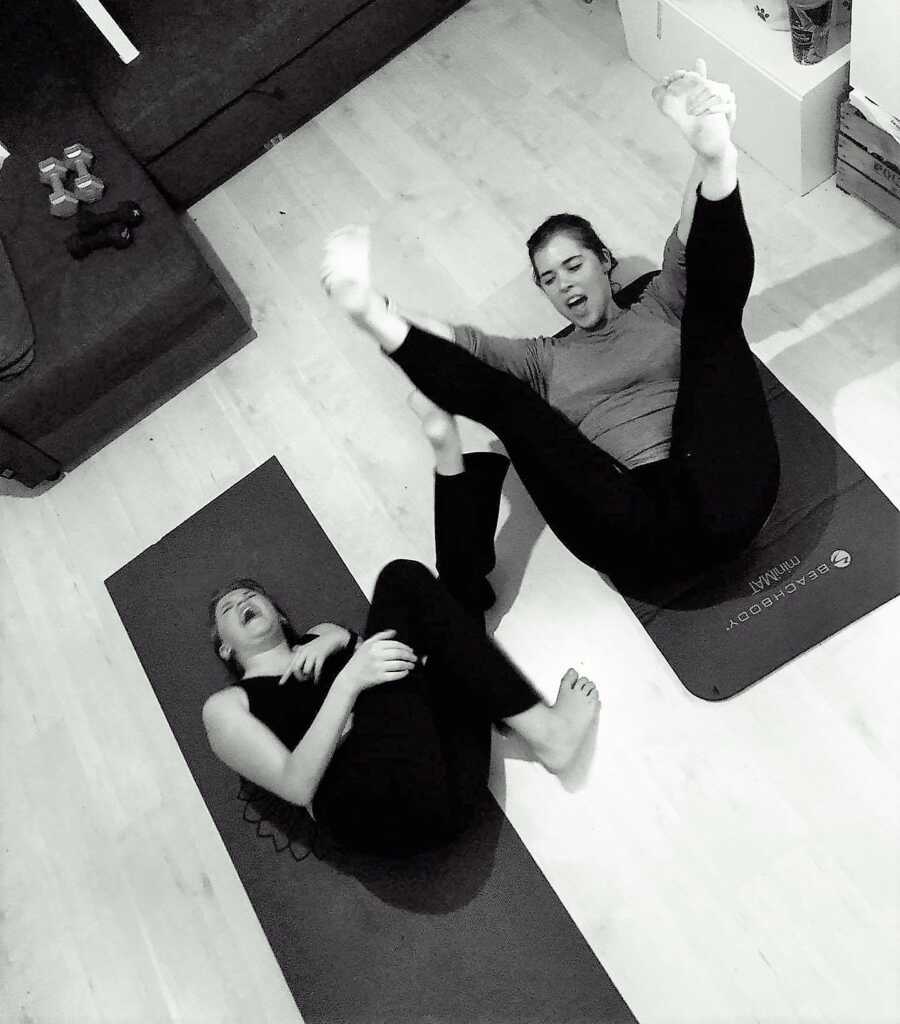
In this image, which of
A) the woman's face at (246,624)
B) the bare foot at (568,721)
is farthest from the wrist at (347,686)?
the bare foot at (568,721)

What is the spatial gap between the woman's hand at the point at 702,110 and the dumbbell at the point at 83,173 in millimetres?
1615

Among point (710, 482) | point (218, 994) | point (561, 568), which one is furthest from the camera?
point (561, 568)

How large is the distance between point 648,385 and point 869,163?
0.87 meters

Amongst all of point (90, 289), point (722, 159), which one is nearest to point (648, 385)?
point (722, 159)

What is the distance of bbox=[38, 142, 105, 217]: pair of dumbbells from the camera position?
2430 millimetres

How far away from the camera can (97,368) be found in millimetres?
2328

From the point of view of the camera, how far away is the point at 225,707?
1756mm

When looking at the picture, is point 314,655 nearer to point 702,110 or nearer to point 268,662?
point 268,662

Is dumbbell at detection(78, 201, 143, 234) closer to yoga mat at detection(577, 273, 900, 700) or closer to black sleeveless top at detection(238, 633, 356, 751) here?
black sleeveless top at detection(238, 633, 356, 751)

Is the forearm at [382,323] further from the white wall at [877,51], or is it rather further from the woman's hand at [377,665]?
the white wall at [877,51]

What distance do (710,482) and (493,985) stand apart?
1134 mm

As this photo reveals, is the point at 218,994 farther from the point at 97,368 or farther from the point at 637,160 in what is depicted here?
the point at 637,160

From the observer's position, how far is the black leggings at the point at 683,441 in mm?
1676

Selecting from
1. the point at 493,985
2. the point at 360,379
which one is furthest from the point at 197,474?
the point at 493,985
